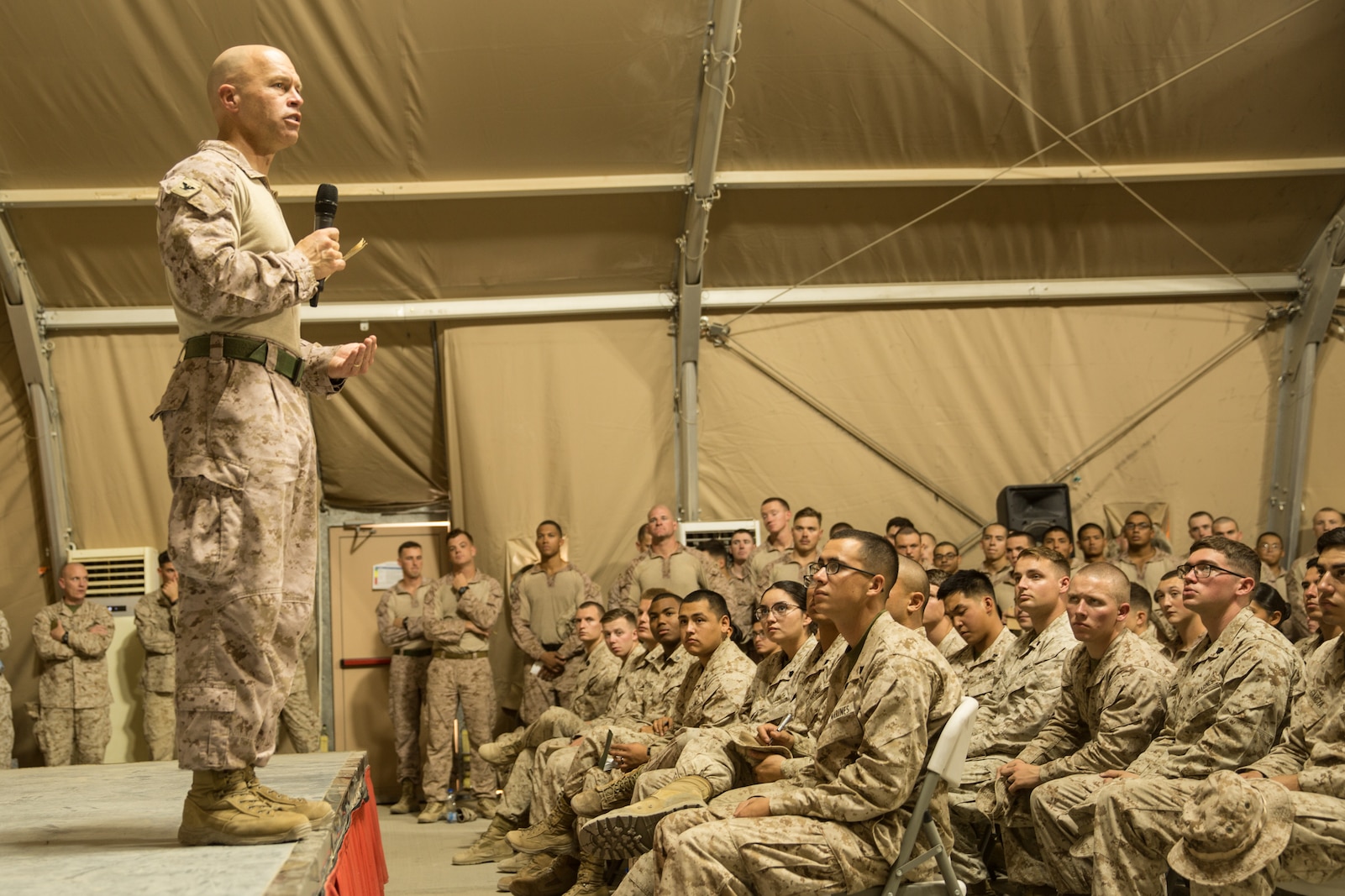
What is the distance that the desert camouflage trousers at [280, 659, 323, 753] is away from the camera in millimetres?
7887

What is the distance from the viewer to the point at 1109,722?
3.83 meters

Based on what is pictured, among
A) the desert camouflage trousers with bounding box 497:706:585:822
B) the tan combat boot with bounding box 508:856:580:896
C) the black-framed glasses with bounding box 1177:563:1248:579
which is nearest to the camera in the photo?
the black-framed glasses with bounding box 1177:563:1248:579

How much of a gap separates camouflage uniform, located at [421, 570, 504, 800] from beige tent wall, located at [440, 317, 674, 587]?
0.39 meters

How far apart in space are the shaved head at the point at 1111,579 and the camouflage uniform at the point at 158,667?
5.82 meters

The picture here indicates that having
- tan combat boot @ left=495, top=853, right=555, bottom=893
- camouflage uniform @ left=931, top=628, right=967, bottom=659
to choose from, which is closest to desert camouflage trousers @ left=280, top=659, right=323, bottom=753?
tan combat boot @ left=495, top=853, right=555, bottom=893

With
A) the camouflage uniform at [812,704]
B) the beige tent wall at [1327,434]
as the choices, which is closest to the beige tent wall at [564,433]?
the camouflage uniform at [812,704]

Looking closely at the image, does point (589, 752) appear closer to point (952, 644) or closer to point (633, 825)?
point (952, 644)

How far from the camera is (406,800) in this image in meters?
7.72

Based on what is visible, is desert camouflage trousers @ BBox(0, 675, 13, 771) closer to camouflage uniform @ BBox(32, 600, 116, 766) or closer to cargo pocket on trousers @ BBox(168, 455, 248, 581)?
camouflage uniform @ BBox(32, 600, 116, 766)

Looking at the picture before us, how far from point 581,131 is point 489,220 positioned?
2.80ft

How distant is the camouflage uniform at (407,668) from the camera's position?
7.73 meters

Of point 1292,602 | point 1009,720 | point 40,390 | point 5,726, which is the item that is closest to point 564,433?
point 40,390

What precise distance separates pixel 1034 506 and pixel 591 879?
13.8 ft

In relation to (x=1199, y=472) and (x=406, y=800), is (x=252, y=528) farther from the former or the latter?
(x=1199, y=472)
